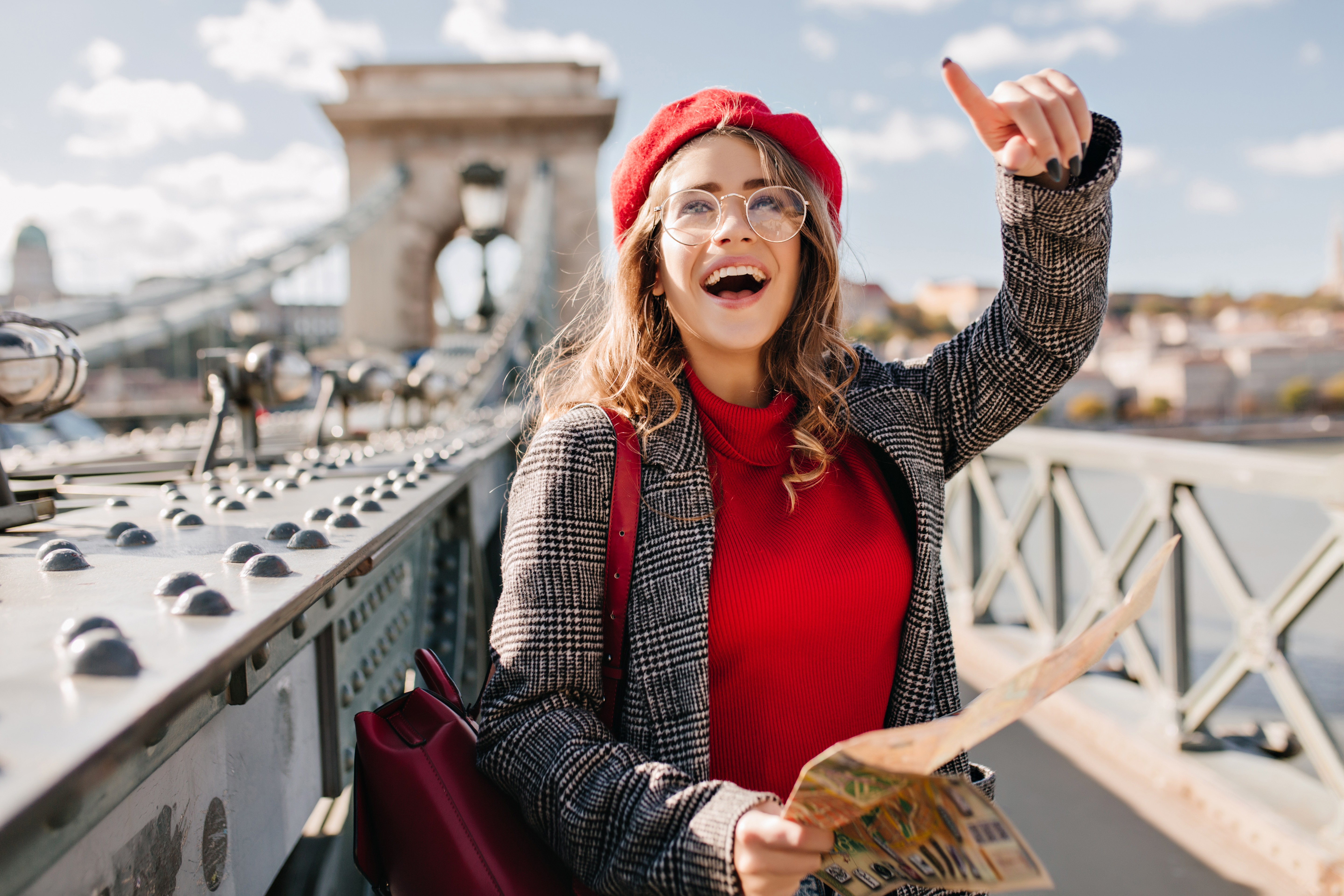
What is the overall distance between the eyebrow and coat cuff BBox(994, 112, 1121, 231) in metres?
0.32

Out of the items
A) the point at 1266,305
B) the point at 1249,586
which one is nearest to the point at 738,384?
the point at 1249,586

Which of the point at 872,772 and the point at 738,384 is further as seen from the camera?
the point at 738,384

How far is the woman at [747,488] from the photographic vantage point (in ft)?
3.10

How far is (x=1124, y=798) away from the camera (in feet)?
8.67

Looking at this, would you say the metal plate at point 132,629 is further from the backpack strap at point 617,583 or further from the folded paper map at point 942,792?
the folded paper map at point 942,792

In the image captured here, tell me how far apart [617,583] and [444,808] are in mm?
319

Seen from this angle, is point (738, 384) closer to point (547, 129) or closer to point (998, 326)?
point (998, 326)

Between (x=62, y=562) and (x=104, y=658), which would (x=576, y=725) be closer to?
(x=104, y=658)

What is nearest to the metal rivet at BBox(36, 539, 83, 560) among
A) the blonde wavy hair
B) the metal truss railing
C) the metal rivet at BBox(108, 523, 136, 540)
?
the metal rivet at BBox(108, 523, 136, 540)

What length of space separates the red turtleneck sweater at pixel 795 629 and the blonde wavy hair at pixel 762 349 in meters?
0.08

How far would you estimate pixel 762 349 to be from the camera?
142cm

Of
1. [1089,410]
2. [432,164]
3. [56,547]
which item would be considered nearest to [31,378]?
[56,547]

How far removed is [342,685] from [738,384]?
0.83 m

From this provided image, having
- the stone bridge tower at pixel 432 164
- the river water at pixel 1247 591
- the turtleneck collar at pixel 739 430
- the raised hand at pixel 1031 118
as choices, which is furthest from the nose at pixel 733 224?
the stone bridge tower at pixel 432 164
